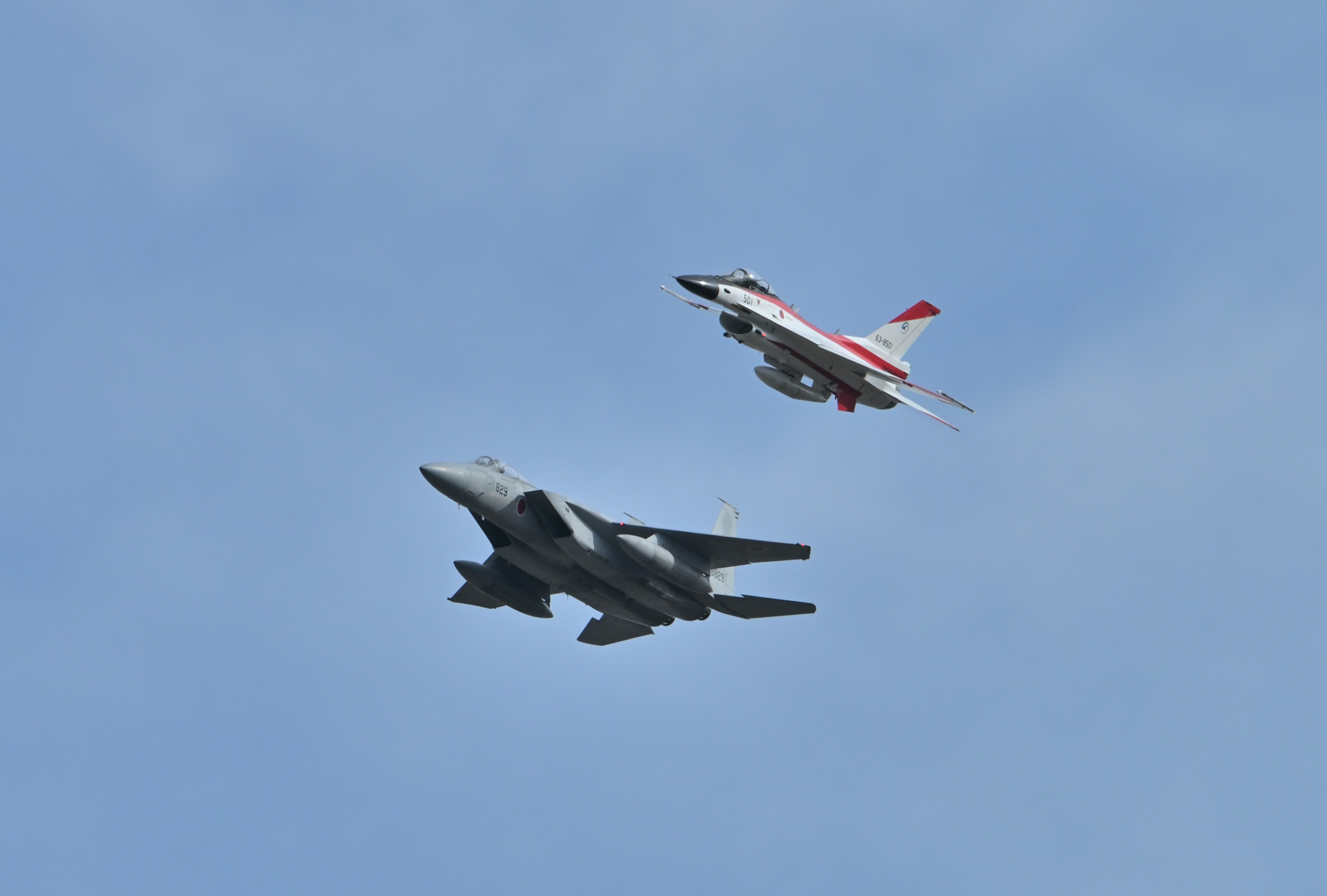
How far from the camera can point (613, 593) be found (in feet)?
112

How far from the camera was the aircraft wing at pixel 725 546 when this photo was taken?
1270 inches

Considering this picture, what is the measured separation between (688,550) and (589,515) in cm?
284

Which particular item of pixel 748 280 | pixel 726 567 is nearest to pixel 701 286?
pixel 748 280

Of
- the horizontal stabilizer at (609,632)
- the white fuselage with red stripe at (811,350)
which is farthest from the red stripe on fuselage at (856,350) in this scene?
the horizontal stabilizer at (609,632)

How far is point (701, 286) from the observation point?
4212 cm

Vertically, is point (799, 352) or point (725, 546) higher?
point (799, 352)

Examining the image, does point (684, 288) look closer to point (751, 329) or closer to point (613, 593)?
point (751, 329)

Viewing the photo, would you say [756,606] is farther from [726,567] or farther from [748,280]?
[748,280]

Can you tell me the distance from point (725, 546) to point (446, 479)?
7.48 metres

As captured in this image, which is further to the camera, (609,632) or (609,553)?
(609,632)

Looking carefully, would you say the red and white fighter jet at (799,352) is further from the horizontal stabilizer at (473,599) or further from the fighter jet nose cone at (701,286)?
the horizontal stabilizer at (473,599)

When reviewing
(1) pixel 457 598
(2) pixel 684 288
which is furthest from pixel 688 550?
(2) pixel 684 288

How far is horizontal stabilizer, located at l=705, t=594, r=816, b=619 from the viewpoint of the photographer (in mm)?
33906

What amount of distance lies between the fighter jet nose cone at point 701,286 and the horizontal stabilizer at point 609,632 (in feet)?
38.0
